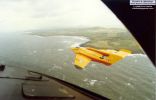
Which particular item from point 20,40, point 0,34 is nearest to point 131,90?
point 20,40

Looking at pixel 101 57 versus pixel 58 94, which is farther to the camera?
pixel 101 57

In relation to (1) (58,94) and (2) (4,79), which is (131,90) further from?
(2) (4,79)

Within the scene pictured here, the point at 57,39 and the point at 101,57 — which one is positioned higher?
the point at 57,39

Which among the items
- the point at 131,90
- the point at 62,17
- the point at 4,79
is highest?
the point at 62,17

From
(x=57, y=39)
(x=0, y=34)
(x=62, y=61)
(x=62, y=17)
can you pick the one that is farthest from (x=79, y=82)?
(x=0, y=34)

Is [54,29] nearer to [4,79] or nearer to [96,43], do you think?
[96,43]
